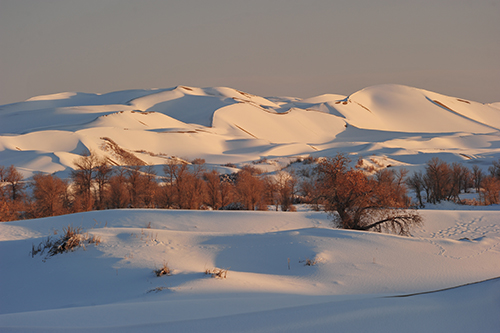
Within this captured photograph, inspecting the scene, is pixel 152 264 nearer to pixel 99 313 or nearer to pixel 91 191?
pixel 99 313

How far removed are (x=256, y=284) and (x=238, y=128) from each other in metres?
76.5

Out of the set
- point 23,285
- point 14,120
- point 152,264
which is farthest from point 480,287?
point 14,120

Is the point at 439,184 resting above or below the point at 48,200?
above

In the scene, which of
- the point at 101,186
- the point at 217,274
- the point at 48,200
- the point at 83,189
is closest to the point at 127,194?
the point at 101,186

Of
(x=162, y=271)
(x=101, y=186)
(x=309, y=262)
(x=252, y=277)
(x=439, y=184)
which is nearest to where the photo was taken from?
(x=162, y=271)

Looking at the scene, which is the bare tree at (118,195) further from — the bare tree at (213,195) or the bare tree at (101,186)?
the bare tree at (213,195)

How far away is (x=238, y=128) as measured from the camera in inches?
3214

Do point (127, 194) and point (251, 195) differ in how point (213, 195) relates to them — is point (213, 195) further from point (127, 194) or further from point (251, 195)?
point (127, 194)

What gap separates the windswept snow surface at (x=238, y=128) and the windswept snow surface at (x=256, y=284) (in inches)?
1205

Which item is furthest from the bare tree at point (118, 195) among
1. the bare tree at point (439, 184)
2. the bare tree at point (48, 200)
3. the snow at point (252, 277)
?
the bare tree at point (439, 184)

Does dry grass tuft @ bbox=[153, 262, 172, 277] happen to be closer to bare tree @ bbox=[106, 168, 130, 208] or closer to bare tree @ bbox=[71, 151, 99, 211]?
bare tree @ bbox=[71, 151, 99, 211]

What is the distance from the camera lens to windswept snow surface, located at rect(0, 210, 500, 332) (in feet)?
9.85

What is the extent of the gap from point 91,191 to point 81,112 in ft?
230

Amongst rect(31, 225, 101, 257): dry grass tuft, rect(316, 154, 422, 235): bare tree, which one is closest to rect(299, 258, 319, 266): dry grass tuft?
rect(31, 225, 101, 257): dry grass tuft
